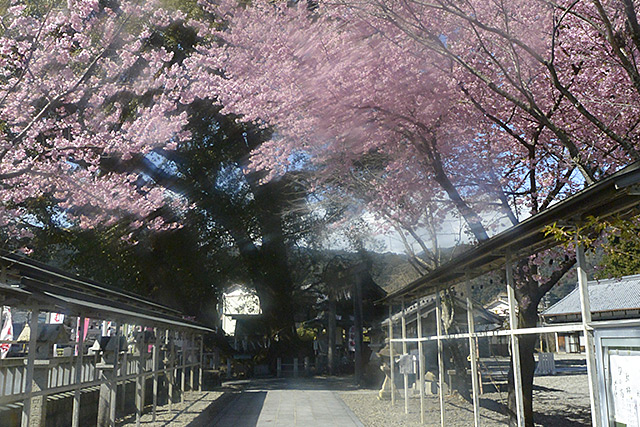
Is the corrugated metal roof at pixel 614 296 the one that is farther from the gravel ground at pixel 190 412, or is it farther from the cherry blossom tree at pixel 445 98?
the gravel ground at pixel 190 412

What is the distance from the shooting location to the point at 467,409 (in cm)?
1302

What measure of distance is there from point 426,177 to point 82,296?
22.8 ft

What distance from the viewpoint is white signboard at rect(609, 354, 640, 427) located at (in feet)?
10.5

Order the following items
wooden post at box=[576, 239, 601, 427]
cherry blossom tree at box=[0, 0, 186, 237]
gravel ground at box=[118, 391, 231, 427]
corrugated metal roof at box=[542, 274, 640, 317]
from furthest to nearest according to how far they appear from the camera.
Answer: corrugated metal roof at box=[542, 274, 640, 317]
cherry blossom tree at box=[0, 0, 186, 237]
gravel ground at box=[118, 391, 231, 427]
wooden post at box=[576, 239, 601, 427]

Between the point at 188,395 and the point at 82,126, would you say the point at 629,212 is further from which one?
the point at 188,395

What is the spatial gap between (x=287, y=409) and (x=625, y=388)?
10.9 metres

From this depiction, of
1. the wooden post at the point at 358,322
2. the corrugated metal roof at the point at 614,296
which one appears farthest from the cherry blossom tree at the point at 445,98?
the corrugated metal roof at the point at 614,296

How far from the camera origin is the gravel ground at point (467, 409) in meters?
11.3

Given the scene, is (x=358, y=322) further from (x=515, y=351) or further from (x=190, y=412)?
(x=515, y=351)

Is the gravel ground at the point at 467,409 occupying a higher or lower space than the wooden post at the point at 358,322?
lower

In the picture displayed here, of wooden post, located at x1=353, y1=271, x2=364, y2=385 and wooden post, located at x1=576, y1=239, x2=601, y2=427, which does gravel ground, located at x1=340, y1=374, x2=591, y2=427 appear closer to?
wooden post, located at x1=353, y1=271, x2=364, y2=385

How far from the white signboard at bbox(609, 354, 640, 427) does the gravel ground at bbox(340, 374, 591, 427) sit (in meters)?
7.59

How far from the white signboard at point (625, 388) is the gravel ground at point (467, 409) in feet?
24.9

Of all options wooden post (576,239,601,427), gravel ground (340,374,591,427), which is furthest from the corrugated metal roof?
wooden post (576,239,601,427)
